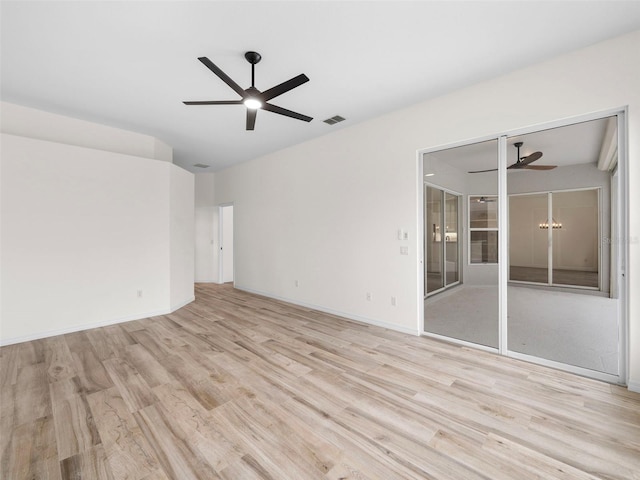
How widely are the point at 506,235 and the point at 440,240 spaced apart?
3.05 ft

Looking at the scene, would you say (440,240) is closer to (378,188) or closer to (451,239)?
(451,239)

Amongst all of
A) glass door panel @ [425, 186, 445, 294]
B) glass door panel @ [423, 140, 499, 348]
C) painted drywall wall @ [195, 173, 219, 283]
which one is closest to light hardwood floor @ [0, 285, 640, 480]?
glass door panel @ [423, 140, 499, 348]

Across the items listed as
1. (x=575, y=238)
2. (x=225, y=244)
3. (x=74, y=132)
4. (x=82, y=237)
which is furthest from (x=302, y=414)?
(x=225, y=244)

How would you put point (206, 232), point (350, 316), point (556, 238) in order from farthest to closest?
point (206, 232), point (350, 316), point (556, 238)

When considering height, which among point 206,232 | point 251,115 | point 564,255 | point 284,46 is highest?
point 284,46

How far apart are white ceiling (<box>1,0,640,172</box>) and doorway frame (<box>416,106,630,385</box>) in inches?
25.5

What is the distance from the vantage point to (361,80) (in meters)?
3.17

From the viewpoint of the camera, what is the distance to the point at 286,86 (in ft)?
8.57

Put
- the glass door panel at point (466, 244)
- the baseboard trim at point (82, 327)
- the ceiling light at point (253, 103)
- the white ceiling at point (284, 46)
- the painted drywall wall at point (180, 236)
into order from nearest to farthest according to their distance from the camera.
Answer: the white ceiling at point (284, 46) → the ceiling light at point (253, 103) → the glass door panel at point (466, 244) → the baseboard trim at point (82, 327) → the painted drywall wall at point (180, 236)

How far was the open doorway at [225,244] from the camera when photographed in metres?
7.94

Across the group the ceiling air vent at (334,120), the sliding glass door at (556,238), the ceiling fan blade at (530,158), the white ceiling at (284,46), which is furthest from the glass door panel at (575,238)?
the ceiling air vent at (334,120)

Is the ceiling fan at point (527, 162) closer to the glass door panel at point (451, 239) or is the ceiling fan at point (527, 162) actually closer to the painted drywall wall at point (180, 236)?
the glass door panel at point (451, 239)

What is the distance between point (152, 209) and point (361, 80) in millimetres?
3826

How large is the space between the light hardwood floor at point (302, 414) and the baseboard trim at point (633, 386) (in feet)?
0.23
